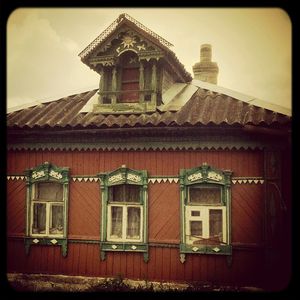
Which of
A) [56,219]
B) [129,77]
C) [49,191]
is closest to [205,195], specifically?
[129,77]

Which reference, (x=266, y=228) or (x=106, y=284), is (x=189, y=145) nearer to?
(x=266, y=228)

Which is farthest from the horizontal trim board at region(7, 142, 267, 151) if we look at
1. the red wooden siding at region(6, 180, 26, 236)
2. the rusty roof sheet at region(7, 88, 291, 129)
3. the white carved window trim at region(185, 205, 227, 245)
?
the white carved window trim at region(185, 205, 227, 245)

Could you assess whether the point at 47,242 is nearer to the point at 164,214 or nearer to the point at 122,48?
the point at 164,214

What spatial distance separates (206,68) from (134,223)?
8401mm

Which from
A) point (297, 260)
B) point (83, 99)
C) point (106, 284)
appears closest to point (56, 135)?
point (83, 99)

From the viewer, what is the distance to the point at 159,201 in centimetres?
854

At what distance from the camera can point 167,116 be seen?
859cm

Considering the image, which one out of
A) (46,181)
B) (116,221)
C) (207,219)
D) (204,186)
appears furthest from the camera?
(46,181)

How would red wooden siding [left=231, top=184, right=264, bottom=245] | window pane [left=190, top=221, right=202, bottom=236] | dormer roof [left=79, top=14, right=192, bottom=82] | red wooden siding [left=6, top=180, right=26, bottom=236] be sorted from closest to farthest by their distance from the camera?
red wooden siding [left=231, top=184, right=264, bottom=245] < window pane [left=190, top=221, right=202, bottom=236] < dormer roof [left=79, top=14, right=192, bottom=82] < red wooden siding [left=6, top=180, right=26, bottom=236]

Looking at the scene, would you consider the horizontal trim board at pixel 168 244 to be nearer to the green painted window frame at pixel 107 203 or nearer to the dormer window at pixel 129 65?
the green painted window frame at pixel 107 203

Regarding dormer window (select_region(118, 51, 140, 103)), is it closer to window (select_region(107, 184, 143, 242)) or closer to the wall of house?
the wall of house

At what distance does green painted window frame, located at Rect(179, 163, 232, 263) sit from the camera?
814 cm

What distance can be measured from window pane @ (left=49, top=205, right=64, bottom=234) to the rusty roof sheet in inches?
87.9

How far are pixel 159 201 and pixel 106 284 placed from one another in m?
2.40
